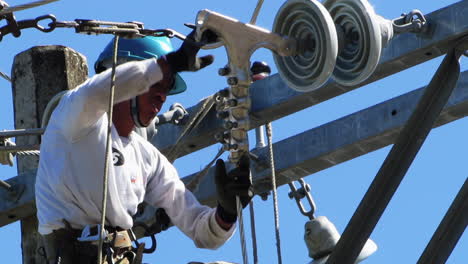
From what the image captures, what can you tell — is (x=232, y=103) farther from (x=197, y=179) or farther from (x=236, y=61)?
(x=197, y=179)

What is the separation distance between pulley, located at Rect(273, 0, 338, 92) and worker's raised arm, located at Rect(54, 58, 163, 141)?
0.55m

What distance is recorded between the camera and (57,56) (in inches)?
443

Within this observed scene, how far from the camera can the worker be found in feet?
31.0

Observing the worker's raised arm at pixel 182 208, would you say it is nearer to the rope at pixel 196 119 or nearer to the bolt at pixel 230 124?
the rope at pixel 196 119

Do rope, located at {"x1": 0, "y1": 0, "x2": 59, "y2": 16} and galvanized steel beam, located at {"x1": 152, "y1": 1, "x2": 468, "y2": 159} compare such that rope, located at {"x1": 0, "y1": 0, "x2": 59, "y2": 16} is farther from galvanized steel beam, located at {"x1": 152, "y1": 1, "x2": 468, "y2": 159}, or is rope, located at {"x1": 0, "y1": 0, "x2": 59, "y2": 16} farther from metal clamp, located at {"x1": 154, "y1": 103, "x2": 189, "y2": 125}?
metal clamp, located at {"x1": 154, "y1": 103, "x2": 189, "y2": 125}

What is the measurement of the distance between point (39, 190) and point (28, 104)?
1421mm

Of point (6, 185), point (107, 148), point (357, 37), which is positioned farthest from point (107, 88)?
point (6, 185)

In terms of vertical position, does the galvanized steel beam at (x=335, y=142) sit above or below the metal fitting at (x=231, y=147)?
above

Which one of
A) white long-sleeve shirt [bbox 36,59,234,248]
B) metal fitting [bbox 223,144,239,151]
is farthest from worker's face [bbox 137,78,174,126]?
metal fitting [bbox 223,144,239,151]

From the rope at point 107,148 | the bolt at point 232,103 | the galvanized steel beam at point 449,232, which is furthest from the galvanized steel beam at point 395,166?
the rope at point 107,148

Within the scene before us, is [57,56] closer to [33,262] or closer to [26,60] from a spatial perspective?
[26,60]

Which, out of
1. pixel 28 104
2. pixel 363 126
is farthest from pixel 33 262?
pixel 363 126

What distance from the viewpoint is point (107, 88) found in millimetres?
9453

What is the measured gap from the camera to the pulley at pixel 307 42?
9.18 metres
